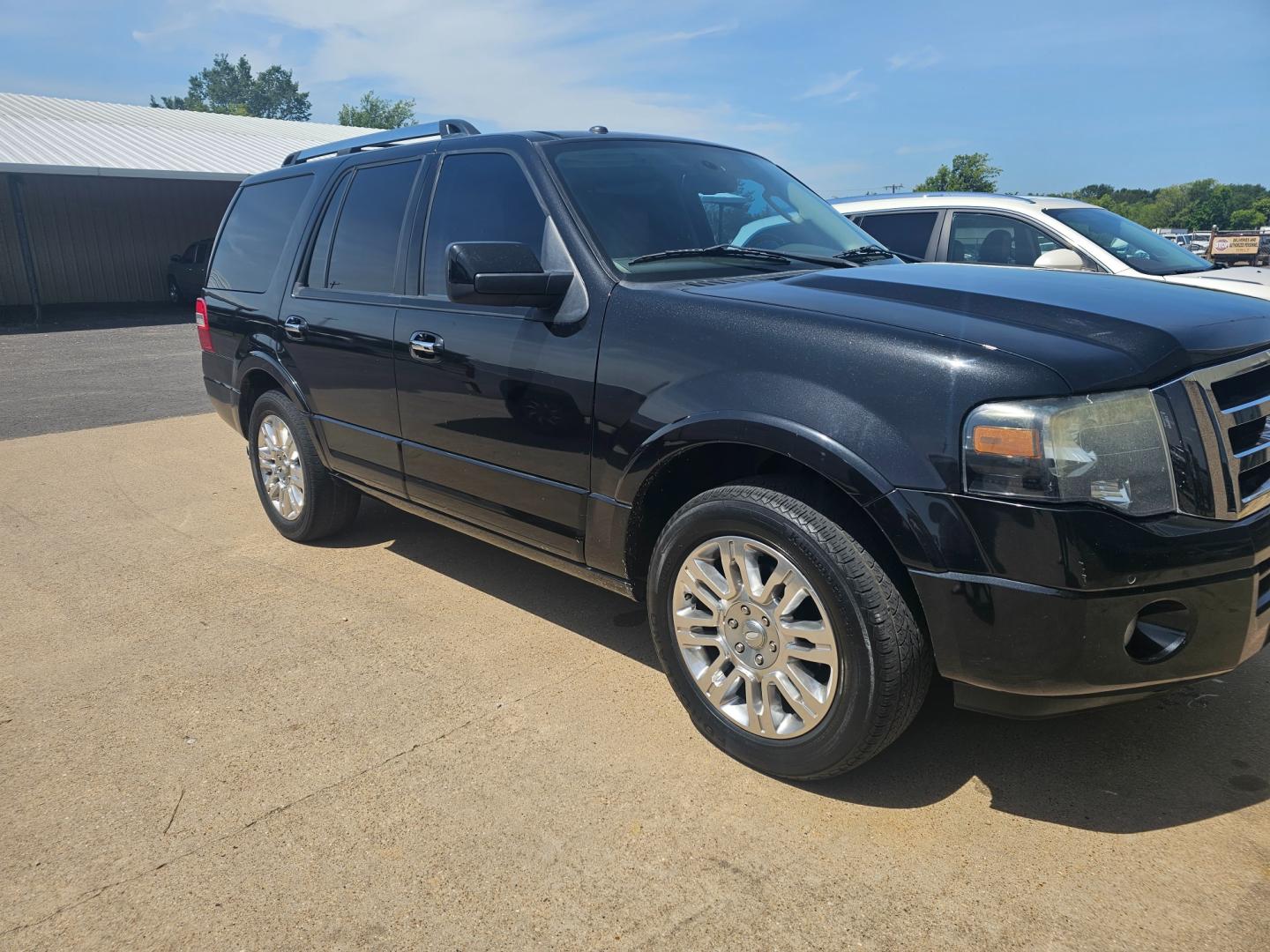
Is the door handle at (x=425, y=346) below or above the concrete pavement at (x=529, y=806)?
above

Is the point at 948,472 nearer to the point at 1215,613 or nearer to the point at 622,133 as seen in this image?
the point at 1215,613

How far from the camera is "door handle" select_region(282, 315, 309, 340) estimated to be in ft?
14.9

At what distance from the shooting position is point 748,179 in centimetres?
401

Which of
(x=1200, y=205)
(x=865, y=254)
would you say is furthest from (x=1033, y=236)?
(x=1200, y=205)

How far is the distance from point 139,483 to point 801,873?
572 centimetres

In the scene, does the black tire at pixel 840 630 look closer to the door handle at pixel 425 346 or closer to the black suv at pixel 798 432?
the black suv at pixel 798 432

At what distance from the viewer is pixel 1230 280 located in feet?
23.1

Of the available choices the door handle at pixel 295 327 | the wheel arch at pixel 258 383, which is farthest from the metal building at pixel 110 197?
the door handle at pixel 295 327

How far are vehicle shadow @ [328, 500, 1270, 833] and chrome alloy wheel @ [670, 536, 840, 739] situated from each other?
0.97ft

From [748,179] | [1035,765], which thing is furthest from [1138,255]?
[1035,765]

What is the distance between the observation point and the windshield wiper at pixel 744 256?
10.9ft

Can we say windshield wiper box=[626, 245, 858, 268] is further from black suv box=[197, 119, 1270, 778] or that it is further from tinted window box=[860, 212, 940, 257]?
tinted window box=[860, 212, 940, 257]

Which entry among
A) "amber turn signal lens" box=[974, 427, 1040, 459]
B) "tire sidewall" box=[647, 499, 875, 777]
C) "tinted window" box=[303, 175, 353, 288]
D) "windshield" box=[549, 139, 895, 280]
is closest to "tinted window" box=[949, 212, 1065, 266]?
"windshield" box=[549, 139, 895, 280]

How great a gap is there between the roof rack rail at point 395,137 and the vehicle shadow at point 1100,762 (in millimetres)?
2959
